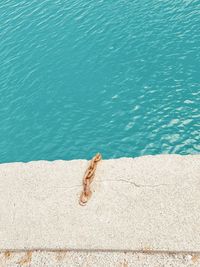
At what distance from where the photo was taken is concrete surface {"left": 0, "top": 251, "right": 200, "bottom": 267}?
39.7 ft

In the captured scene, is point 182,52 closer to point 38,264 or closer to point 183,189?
point 183,189

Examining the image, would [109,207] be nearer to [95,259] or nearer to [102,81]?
[95,259]

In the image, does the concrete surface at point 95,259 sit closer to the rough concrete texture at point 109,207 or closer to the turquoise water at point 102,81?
the rough concrete texture at point 109,207

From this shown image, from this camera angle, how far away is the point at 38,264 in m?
13.3

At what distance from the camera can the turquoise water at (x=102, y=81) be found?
2095 centimetres

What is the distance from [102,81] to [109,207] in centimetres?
1246

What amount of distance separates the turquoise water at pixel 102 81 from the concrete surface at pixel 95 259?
7442 millimetres

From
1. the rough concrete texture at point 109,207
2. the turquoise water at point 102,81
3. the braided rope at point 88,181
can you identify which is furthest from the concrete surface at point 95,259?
the turquoise water at point 102,81

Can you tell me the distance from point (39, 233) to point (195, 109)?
11.0m

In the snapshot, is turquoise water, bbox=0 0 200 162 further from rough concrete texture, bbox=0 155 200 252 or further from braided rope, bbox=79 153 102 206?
rough concrete texture, bbox=0 155 200 252

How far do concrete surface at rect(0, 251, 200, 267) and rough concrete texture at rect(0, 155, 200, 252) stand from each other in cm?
22

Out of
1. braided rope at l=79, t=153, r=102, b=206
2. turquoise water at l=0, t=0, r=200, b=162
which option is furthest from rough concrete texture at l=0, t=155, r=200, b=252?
turquoise water at l=0, t=0, r=200, b=162

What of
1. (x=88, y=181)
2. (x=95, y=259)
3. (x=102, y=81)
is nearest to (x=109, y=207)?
(x=88, y=181)

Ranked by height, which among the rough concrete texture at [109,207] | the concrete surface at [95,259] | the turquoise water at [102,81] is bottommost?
the concrete surface at [95,259]
